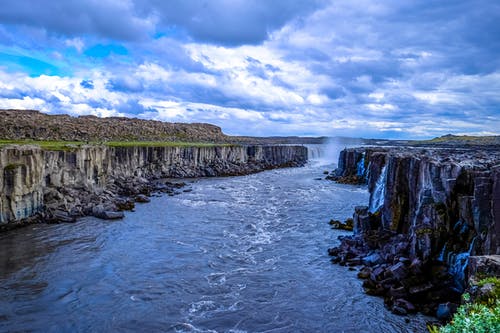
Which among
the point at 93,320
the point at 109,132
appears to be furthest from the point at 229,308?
the point at 109,132

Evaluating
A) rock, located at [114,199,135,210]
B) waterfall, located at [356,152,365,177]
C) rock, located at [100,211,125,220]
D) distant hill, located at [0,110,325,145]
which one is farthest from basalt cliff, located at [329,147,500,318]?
distant hill, located at [0,110,325,145]

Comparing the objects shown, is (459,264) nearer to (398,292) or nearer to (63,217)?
(398,292)

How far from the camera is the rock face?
32.6 metres

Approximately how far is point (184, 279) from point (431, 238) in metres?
13.4

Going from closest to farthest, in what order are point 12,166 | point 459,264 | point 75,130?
point 459,264 < point 12,166 < point 75,130

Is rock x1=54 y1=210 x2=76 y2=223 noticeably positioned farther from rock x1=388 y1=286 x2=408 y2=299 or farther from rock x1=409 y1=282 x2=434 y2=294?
rock x1=409 y1=282 x2=434 y2=294

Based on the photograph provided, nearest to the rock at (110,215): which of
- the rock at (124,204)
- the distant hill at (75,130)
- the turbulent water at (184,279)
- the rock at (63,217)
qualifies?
the turbulent water at (184,279)

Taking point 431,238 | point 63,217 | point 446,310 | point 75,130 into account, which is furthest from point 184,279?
point 75,130

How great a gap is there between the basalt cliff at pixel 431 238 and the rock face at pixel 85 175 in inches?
955

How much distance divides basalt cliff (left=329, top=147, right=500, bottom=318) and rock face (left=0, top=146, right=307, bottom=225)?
24246mm

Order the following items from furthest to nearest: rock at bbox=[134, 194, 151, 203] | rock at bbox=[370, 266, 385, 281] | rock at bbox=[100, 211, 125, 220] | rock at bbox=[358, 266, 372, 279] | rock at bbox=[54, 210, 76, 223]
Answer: rock at bbox=[134, 194, 151, 203] < rock at bbox=[100, 211, 125, 220] < rock at bbox=[54, 210, 76, 223] < rock at bbox=[358, 266, 372, 279] < rock at bbox=[370, 266, 385, 281]

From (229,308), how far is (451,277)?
1065 centimetres

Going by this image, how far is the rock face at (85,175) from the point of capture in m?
32.6

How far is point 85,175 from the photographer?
45812mm
